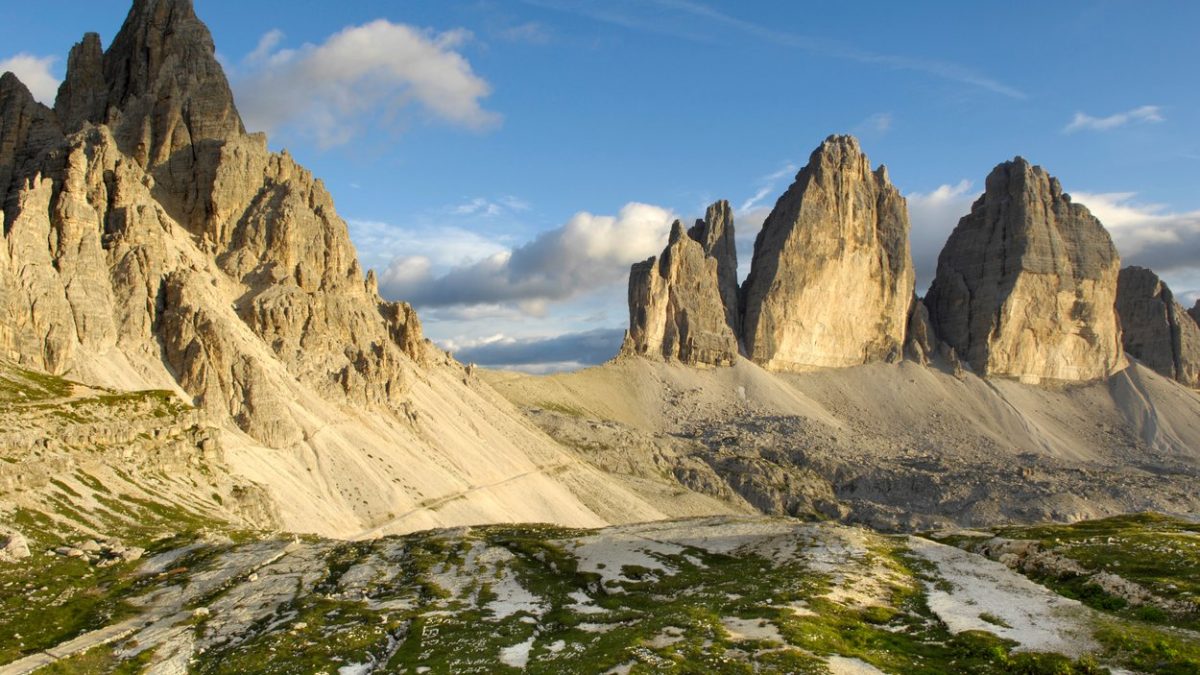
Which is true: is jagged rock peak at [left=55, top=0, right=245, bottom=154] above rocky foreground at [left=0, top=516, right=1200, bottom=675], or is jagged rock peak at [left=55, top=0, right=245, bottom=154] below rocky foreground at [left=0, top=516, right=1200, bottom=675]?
above

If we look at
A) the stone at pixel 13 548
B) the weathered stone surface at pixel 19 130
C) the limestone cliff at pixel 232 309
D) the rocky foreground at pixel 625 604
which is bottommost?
the rocky foreground at pixel 625 604

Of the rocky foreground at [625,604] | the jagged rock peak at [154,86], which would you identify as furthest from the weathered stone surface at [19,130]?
the rocky foreground at [625,604]

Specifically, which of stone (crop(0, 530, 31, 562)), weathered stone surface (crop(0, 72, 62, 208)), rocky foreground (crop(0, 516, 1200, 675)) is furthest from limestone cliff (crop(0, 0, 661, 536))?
rocky foreground (crop(0, 516, 1200, 675))

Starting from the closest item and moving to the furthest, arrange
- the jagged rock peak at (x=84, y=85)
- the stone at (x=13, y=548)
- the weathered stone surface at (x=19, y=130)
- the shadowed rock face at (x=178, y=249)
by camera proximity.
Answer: the stone at (x=13, y=548) → the shadowed rock face at (x=178, y=249) → the weathered stone surface at (x=19, y=130) → the jagged rock peak at (x=84, y=85)

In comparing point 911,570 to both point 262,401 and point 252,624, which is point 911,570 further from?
point 262,401

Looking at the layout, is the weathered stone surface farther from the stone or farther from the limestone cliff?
the stone

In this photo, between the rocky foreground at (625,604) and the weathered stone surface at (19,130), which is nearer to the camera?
the rocky foreground at (625,604)

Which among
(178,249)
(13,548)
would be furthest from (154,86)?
(13,548)

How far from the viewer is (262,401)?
98.6 metres

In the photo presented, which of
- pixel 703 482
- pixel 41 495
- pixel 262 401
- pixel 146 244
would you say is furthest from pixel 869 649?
pixel 703 482

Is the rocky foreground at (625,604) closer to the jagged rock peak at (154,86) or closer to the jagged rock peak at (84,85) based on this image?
the jagged rock peak at (154,86)

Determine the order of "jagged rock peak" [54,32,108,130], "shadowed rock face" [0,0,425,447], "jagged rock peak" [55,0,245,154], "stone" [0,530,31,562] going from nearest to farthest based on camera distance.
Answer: "stone" [0,530,31,562] → "shadowed rock face" [0,0,425,447] → "jagged rock peak" [55,0,245,154] → "jagged rock peak" [54,32,108,130]

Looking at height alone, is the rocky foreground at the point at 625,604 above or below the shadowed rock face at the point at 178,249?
below

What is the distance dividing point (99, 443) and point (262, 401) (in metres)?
30.8
